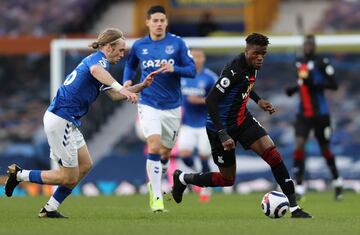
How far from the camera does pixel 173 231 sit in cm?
938

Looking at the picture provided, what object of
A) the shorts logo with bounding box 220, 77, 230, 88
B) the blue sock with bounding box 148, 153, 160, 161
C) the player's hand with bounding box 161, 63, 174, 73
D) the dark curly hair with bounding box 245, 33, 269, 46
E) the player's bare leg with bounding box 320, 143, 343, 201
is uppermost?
the dark curly hair with bounding box 245, 33, 269, 46

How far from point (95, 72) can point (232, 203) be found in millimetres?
5260

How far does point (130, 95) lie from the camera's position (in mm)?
10758

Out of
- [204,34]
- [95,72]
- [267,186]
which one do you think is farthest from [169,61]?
[204,34]

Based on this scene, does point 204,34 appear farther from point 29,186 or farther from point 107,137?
point 29,186

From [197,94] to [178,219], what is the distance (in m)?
6.61

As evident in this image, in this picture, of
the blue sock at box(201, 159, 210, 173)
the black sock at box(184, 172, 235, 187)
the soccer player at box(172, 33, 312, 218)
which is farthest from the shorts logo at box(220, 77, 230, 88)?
the blue sock at box(201, 159, 210, 173)

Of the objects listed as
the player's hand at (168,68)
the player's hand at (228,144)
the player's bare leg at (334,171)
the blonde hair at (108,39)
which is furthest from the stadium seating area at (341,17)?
the player's hand at (228,144)

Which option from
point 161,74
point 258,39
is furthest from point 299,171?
point 258,39

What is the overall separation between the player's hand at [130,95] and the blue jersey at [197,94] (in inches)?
264

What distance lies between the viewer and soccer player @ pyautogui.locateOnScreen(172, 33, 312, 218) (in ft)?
36.0

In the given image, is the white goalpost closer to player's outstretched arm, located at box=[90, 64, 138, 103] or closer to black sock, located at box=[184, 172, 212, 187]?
black sock, located at box=[184, 172, 212, 187]

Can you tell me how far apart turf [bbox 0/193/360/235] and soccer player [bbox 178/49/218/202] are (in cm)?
170

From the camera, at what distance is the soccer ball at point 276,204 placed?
10961mm
